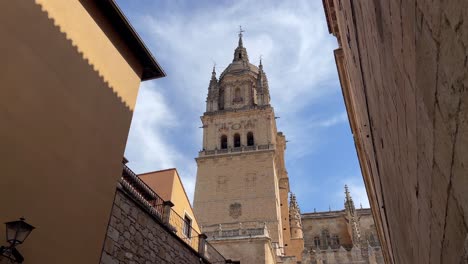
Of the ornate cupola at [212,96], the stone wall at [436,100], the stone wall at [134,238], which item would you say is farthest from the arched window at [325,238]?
the stone wall at [436,100]

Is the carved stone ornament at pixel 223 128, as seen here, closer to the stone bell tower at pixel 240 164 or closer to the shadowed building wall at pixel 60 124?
the stone bell tower at pixel 240 164

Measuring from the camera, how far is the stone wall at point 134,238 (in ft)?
24.7

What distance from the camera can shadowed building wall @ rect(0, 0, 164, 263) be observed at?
5555mm

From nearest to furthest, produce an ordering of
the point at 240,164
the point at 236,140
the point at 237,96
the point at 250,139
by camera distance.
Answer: the point at 240,164 → the point at 250,139 → the point at 236,140 → the point at 237,96

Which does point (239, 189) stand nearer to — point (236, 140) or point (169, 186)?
point (236, 140)

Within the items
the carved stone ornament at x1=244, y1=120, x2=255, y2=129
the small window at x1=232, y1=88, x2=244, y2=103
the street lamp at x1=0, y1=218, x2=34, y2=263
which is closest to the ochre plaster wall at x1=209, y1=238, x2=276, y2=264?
the carved stone ornament at x1=244, y1=120, x2=255, y2=129

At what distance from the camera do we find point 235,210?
37.3 m

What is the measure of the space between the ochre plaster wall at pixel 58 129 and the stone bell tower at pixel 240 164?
22872 mm

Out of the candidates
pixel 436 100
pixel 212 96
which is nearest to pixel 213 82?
pixel 212 96

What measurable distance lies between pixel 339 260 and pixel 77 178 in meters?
36.7

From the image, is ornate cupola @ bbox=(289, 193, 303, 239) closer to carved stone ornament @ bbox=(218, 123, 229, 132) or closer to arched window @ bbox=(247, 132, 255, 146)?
arched window @ bbox=(247, 132, 255, 146)

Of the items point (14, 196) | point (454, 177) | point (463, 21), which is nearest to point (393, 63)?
point (454, 177)

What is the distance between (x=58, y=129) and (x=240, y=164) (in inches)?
1334

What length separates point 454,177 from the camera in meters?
1.36
